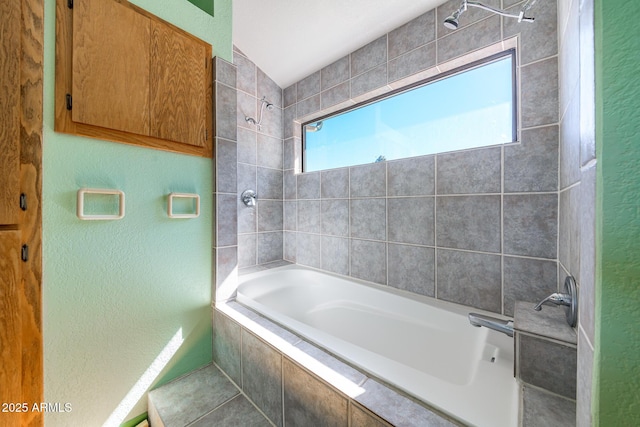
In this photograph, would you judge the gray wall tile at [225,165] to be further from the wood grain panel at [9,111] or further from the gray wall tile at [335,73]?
the gray wall tile at [335,73]

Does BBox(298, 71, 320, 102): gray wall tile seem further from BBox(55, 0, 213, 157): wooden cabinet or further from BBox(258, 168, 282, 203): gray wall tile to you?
BBox(55, 0, 213, 157): wooden cabinet

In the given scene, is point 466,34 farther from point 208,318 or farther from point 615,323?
point 208,318

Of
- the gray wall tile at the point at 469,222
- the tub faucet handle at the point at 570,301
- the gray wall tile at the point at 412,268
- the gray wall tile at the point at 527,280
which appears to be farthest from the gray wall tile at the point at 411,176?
the tub faucet handle at the point at 570,301

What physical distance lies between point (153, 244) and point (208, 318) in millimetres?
526

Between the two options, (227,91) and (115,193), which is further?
(227,91)

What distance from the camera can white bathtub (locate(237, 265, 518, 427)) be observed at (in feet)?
2.26

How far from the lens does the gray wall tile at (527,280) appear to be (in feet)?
3.57

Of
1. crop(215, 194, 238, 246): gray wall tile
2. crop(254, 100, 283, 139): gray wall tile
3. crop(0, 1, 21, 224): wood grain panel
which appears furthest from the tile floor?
crop(254, 100, 283, 139): gray wall tile

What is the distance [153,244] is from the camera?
3.67ft

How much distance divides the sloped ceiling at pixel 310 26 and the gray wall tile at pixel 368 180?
98 cm

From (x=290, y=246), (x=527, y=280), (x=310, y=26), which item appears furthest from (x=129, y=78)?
(x=527, y=280)

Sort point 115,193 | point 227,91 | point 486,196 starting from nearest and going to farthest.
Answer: point 115,193 < point 486,196 < point 227,91

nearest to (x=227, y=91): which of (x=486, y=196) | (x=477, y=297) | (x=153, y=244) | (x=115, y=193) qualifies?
(x=115, y=193)

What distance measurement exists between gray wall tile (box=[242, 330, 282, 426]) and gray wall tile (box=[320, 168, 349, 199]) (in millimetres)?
1248
